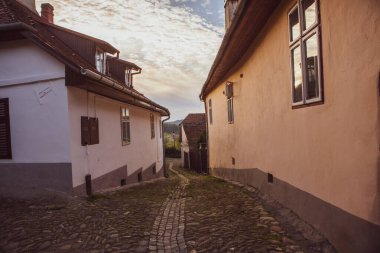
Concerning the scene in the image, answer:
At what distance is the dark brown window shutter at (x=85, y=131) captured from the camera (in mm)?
8641

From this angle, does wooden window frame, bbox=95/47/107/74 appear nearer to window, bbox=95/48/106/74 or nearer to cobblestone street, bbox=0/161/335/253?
window, bbox=95/48/106/74

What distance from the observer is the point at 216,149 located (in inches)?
625

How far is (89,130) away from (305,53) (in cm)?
612

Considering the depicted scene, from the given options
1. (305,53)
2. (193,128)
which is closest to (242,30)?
(305,53)

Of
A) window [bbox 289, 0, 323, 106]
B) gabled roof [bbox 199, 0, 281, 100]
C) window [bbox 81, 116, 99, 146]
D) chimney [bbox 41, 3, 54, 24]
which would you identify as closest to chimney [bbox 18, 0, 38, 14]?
chimney [bbox 41, 3, 54, 24]

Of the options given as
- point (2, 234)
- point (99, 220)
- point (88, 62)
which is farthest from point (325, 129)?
point (88, 62)

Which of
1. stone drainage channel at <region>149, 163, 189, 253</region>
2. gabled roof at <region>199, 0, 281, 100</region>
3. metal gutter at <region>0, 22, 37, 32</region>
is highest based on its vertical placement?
metal gutter at <region>0, 22, 37, 32</region>

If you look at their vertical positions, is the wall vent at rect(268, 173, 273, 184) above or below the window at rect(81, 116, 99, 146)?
below

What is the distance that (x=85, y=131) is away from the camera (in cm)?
876

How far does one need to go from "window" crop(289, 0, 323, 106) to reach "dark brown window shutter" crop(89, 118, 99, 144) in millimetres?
5738

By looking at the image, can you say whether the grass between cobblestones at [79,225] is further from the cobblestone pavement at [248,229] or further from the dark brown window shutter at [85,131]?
the dark brown window shutter at [85,131]

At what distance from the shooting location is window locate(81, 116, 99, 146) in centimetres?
868

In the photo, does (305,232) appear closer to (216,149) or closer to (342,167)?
(342,167)

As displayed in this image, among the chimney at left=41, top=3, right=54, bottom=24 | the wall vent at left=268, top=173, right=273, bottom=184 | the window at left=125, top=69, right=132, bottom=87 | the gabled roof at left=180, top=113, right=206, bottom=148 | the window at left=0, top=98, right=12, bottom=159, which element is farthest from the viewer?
the gabled roof at left=180, top=113, right=206, bottom=148
